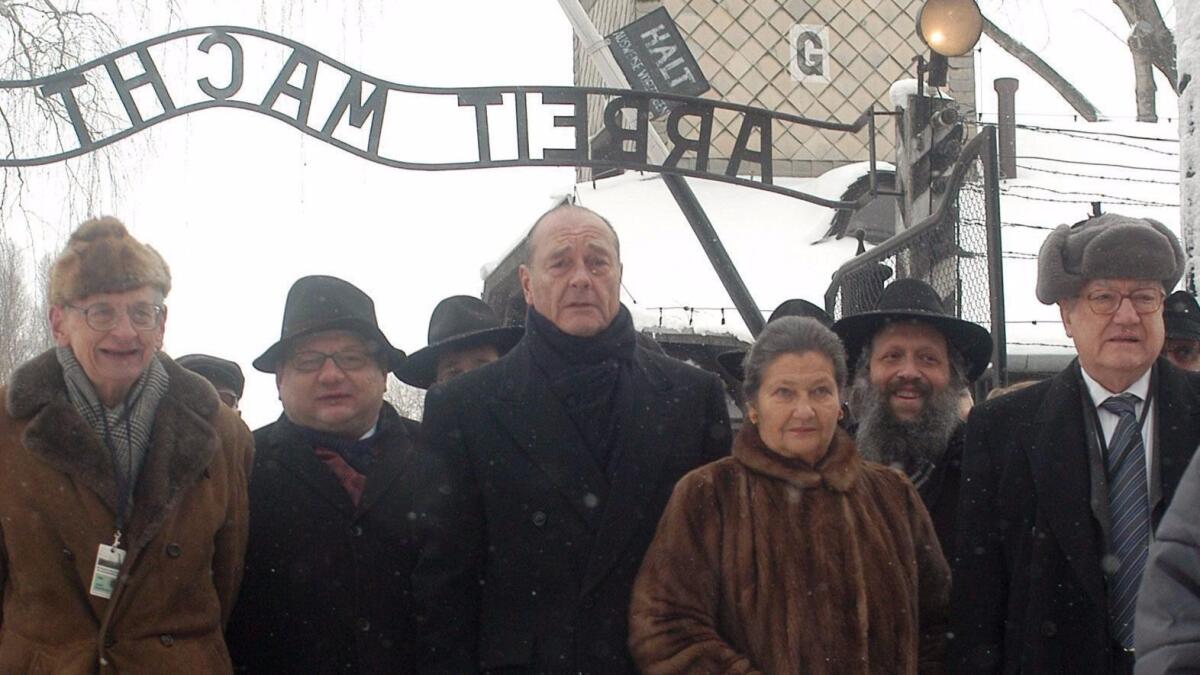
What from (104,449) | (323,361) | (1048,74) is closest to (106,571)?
(104,449)

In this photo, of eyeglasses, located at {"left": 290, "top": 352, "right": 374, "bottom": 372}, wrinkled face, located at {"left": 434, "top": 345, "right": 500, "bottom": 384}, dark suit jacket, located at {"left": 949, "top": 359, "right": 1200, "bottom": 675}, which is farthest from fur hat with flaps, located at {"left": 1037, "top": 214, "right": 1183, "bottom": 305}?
wrinkled face, located at {"left": 434, "top": 345, "right": 500, "bottom": 384}

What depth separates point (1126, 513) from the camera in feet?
10.2

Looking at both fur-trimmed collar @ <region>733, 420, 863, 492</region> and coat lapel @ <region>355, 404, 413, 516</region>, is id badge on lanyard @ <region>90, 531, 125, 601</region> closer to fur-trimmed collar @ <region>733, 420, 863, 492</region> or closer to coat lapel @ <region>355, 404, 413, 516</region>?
coat lapel @ <region>355, 404, 413, 516</region>

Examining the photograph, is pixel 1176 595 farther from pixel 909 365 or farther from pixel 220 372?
pixel 220 372

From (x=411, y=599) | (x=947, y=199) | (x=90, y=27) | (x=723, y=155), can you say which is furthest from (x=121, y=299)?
(x=723, y=155)

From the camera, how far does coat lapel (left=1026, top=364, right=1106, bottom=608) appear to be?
307cm

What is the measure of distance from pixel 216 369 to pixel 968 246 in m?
3.21

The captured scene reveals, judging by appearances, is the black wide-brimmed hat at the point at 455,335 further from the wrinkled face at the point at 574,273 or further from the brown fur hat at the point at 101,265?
the brown fur hat at the point at 101,265

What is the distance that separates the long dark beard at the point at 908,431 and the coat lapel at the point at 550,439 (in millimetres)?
1069

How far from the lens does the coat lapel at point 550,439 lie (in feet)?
10.9

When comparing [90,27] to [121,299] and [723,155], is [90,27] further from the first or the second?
[723,155]

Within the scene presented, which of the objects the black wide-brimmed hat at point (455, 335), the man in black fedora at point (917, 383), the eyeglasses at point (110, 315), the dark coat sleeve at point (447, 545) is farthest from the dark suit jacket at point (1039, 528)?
the eyeglasses at point (110, 315)

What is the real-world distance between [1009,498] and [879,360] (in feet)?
3.15

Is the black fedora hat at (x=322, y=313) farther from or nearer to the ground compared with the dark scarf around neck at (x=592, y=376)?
farther from the ground
